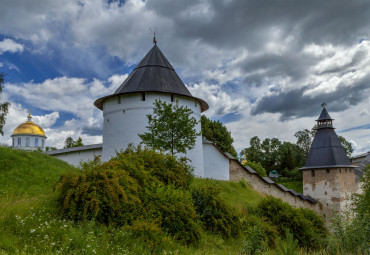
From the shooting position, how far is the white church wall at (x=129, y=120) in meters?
18.1

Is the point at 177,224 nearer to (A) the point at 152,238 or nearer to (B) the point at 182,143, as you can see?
(A) the point at 152,238

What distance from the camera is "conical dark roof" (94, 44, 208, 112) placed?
18547mm

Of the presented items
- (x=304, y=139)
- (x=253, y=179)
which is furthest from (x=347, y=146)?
(x=253, y=179)

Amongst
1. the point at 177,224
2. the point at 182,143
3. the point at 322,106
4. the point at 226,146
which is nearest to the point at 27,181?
the point at 177,224

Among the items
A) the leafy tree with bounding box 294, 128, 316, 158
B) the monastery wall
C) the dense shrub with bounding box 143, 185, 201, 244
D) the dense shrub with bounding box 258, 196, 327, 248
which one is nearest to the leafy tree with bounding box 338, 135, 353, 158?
the leafy tree with bounding box 294, 128, 316, 158

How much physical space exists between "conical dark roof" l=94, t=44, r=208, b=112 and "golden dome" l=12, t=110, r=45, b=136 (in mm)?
29558

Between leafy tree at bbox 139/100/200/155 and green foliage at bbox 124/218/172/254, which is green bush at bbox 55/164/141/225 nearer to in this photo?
green foliage at bbox 124/218/172/254

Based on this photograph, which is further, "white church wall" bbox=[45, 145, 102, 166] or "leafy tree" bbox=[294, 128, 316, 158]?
"leafy tree" bbox=[294, 128, 316, 158]

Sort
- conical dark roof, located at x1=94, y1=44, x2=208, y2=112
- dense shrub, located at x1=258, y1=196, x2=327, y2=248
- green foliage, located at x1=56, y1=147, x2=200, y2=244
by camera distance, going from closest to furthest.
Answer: green foliage, located at x1=56, y1=147, x2=200, y2=244, dense shrub, located at x1=258, y1=196, x2=327, y2=248, conical dark roof, located at x1=94, y1=44, x2=208, y2=112

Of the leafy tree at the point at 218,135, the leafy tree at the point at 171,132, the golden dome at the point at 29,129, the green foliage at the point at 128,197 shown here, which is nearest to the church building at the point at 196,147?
the leafy tree at the point at 171,132

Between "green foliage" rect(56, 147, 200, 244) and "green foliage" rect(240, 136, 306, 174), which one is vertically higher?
"green foliage" rect(240, 136, 306, 174)

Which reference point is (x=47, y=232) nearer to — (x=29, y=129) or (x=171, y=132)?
(x=171, y=132)

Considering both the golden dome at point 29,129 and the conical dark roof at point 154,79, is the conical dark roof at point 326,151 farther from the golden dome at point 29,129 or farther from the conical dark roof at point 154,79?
the golden dome at point 29,129

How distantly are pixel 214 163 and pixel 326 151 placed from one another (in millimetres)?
10456
